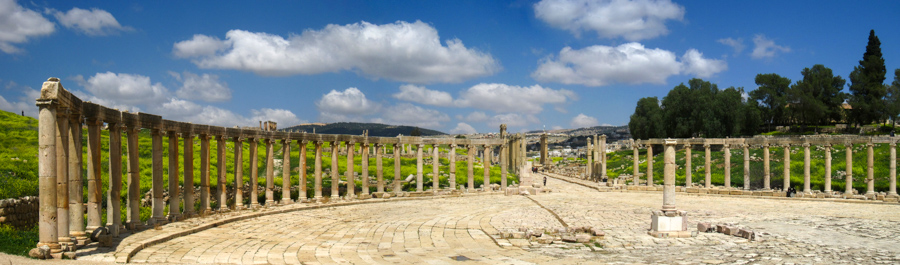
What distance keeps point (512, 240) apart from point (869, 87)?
242 feet

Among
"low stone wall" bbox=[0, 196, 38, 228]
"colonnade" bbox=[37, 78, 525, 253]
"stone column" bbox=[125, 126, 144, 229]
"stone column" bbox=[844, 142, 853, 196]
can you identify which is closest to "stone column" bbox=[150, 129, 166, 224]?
"colonnade" bbox=[37, 78, 525, 253]

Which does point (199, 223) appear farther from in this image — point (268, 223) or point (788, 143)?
point (788, 143)

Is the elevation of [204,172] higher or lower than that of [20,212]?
higher

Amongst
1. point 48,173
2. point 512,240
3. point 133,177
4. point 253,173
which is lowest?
point 512,240

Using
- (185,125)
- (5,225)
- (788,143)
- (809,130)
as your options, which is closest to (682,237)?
(185,125)

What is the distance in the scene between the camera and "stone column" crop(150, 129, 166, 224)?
19219mm

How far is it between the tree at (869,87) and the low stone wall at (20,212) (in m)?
79.2

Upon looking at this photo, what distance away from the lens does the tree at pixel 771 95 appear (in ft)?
257

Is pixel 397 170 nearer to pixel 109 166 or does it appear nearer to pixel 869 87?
pixel 109 166

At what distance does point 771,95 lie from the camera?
7894 centimetres

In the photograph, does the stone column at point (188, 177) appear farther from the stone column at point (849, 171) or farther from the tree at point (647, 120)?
the tree at point (647, 120)

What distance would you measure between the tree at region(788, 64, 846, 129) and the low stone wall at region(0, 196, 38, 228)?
254 feet

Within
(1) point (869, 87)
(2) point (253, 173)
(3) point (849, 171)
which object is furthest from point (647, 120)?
(2) point (253, 173)

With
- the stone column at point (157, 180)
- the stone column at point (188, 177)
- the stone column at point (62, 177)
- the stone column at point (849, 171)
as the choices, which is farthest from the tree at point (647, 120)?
the stone column at point (62, 177)
